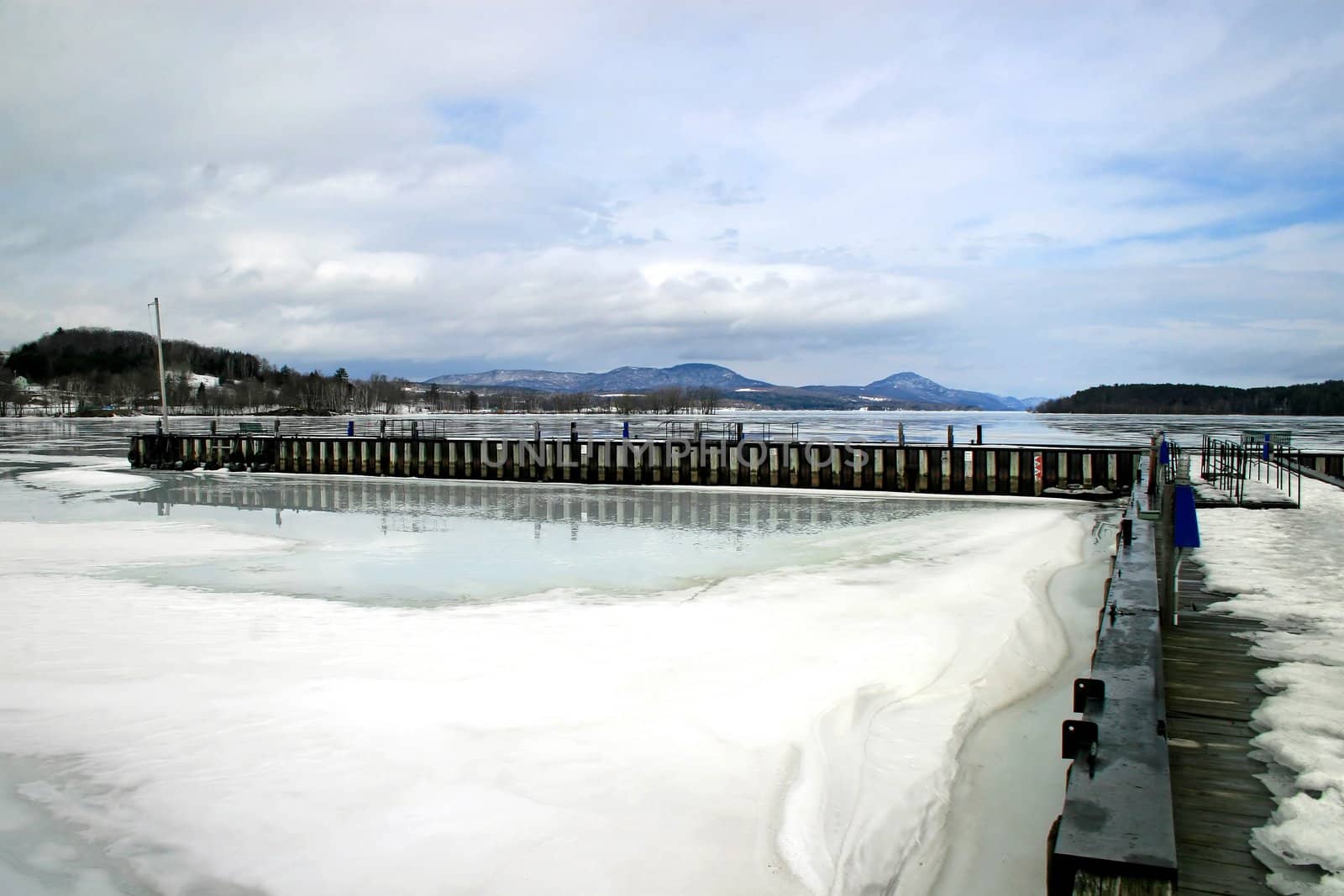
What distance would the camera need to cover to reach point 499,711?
678 centimetres

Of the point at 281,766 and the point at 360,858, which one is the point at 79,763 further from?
the point at 360,858

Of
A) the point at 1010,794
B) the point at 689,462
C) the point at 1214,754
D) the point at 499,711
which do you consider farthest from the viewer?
the point at 689,462

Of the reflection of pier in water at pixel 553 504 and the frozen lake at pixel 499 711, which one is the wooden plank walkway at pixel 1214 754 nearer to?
the frozen lake at pixel 499 711

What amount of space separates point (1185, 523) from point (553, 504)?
18.2 meters

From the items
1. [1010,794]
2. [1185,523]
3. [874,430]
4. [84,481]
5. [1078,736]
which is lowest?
[1010,794]

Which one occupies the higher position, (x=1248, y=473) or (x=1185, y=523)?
(x=1185, y=523)

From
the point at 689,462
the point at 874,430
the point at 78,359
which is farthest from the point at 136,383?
the point at 689,462

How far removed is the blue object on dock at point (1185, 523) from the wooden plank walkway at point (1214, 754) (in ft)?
2.81

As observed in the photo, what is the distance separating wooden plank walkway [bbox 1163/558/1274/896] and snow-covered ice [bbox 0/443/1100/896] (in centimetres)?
129

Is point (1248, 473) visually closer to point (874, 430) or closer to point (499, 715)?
point (499, 715)

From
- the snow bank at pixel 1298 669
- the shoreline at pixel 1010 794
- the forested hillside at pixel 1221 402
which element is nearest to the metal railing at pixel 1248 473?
the snow bank at pixel 1298 669

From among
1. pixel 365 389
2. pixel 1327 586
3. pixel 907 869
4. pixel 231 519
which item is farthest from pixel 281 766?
pixel 365 389

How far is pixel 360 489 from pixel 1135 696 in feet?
89.5

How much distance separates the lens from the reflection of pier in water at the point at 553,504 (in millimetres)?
19422
